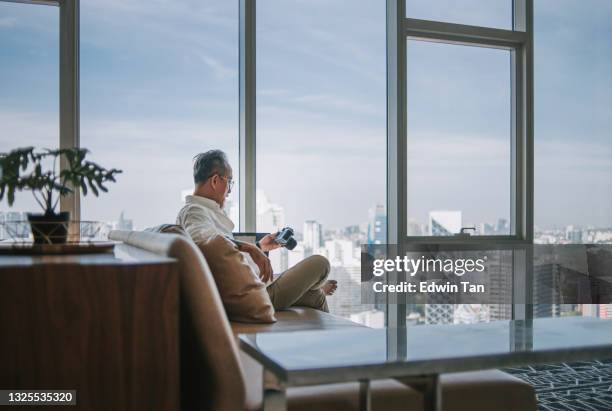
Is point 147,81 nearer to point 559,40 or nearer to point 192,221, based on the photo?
point 192,221

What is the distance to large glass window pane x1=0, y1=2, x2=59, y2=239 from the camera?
331cm

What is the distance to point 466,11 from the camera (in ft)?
13.8

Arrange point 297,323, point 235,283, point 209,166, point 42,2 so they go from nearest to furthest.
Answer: point 235,283 → point 297,323 → point 209,166 → point 42,2

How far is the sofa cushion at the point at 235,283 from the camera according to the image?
2.16 m

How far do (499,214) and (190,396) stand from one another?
3.28 metres

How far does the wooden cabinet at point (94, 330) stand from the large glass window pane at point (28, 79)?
2240 mm

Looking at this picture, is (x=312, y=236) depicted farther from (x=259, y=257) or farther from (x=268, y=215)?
(x=259, y=257)

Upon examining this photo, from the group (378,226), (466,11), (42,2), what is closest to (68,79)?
(42,2)

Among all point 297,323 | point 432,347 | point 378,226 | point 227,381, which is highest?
point 378,226

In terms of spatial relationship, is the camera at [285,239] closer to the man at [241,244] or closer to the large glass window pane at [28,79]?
the man at [241,244]

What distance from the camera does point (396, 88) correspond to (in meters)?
3.98

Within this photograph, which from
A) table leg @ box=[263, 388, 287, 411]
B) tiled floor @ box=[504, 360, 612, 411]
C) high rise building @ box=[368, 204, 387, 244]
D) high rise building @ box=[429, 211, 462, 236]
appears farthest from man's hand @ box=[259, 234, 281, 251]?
table leg @ box=[263, 388, 287, 411]

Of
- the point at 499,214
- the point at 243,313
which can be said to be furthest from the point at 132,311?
the point at 499,214

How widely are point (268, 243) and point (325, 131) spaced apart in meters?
1.02
